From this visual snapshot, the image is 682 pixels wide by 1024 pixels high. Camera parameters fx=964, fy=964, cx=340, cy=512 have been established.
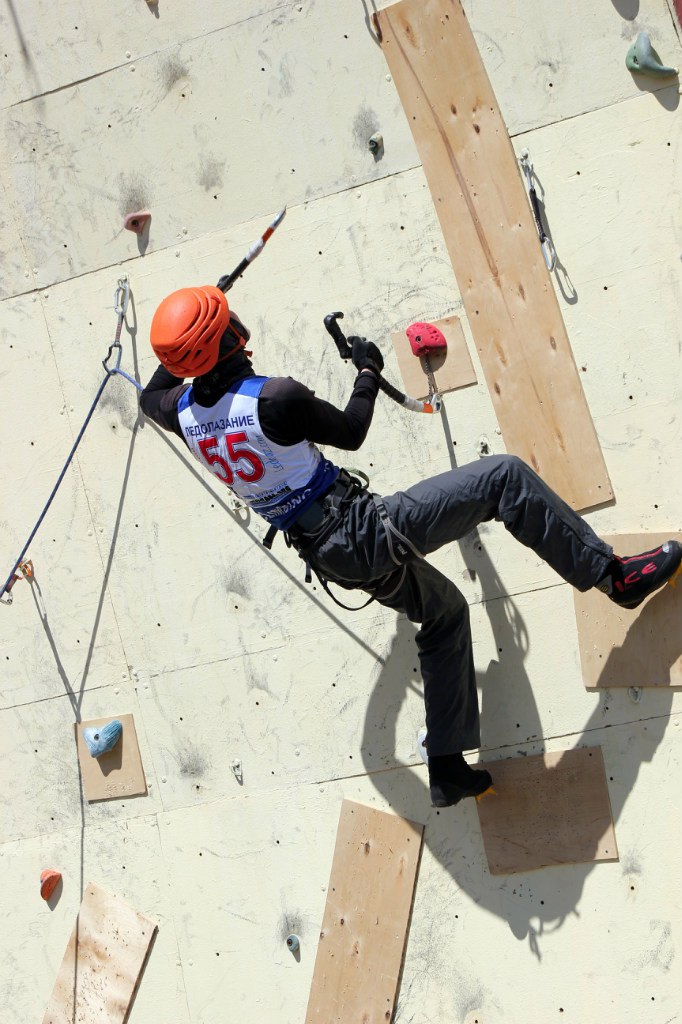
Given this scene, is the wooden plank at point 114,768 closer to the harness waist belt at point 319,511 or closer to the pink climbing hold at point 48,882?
the pink climbing hold at point 48,882

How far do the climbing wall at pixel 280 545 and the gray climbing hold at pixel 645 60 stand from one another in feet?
0.14

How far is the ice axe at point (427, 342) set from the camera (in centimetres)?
338

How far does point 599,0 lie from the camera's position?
3258 mm

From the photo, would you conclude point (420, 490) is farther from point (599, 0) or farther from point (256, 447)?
point (599, 0)

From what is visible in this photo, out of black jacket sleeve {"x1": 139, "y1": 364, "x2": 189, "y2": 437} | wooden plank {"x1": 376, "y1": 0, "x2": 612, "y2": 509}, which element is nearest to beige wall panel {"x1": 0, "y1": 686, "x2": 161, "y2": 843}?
black jacket sleeve {"x1": 139, "y1": 364, "x2": 189, "y2": 437}

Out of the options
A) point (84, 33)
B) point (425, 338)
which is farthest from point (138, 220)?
point (425, 338)

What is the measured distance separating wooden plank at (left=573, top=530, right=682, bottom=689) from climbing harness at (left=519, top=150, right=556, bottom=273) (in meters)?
0.98

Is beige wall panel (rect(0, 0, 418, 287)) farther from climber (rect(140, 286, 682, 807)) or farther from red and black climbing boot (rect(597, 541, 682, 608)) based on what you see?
red and black climbing boot (rect(597, 541, 682, 608))

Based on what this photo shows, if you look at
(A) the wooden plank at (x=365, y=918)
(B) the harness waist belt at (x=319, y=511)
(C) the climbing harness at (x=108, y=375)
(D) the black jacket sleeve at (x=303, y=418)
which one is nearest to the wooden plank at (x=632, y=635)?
(A) the wooden plank at (x=365, y=918)

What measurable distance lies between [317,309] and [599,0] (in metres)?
1.40

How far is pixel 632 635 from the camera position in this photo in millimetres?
3248

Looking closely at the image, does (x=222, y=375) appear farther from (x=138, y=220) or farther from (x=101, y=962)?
(x=101, y=962)

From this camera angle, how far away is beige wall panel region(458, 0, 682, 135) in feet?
10.6

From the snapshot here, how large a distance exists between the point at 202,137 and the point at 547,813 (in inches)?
108
